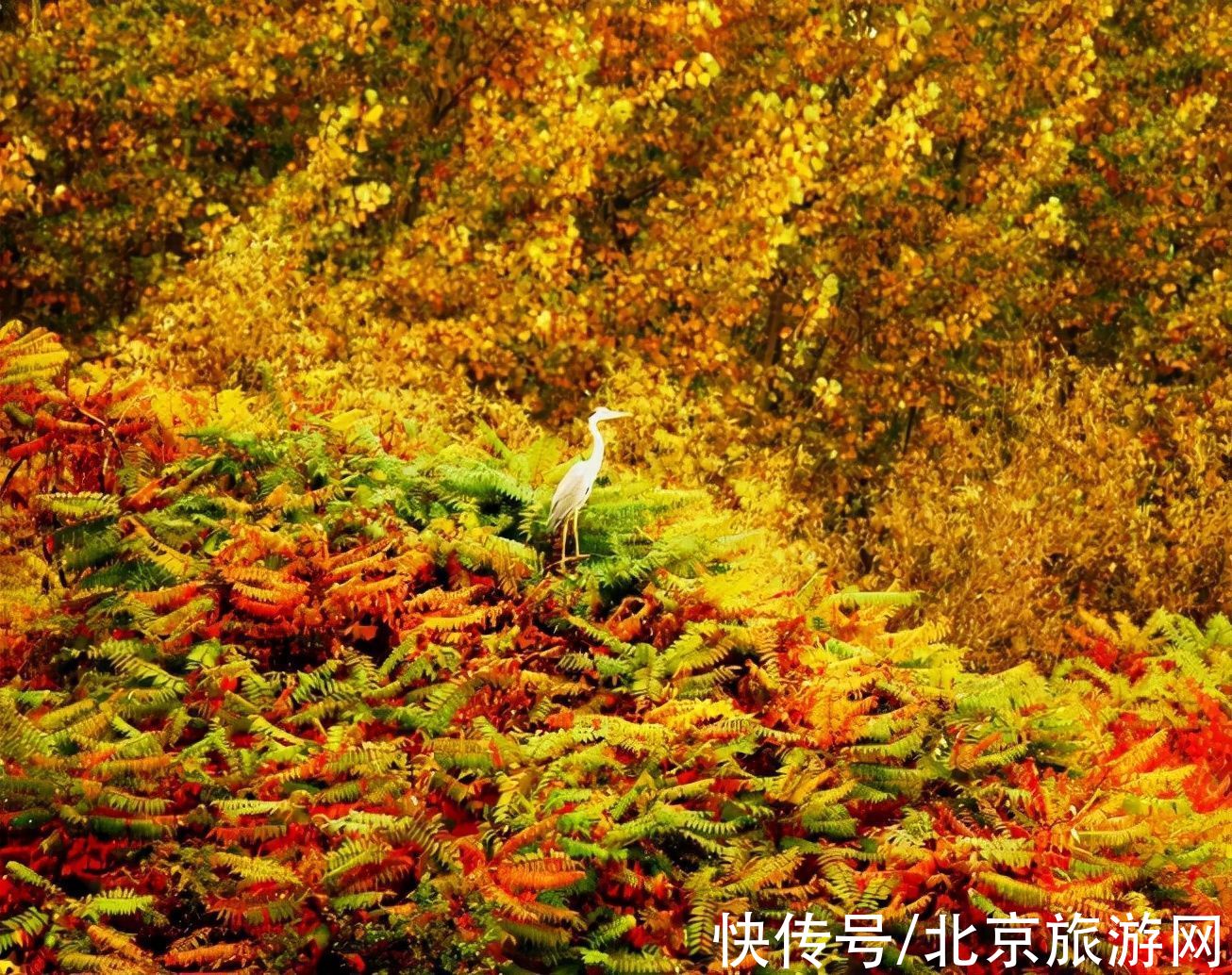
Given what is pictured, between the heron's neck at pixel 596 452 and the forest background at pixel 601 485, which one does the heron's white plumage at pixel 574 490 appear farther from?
the forest background at pixel 601 485

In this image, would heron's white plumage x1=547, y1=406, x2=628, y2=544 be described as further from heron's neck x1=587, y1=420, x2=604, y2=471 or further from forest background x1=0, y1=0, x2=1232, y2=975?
forest background x1=0, y1=0, x2=1232, y2=975

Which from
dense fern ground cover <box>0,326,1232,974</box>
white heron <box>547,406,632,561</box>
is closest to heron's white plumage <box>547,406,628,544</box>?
white heron <box>547,406,632,561</box>

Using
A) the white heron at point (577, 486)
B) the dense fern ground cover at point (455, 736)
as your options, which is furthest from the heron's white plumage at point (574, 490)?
the dense fern ground cover at point (455, 736)

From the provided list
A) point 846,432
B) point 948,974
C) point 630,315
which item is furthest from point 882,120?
point 948,974

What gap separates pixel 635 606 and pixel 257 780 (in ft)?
7.32

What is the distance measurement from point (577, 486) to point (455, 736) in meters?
1.42

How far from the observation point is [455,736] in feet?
22.7

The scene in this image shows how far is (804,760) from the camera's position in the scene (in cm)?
710

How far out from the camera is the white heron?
7703mm

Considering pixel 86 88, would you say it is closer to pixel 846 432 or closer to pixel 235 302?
pixel 235 302

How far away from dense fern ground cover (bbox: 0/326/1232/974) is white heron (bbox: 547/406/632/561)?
24cm

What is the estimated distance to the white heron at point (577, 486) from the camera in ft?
25.3

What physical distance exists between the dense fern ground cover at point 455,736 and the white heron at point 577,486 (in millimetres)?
237

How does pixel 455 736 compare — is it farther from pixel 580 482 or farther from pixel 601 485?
pixel 601 485
